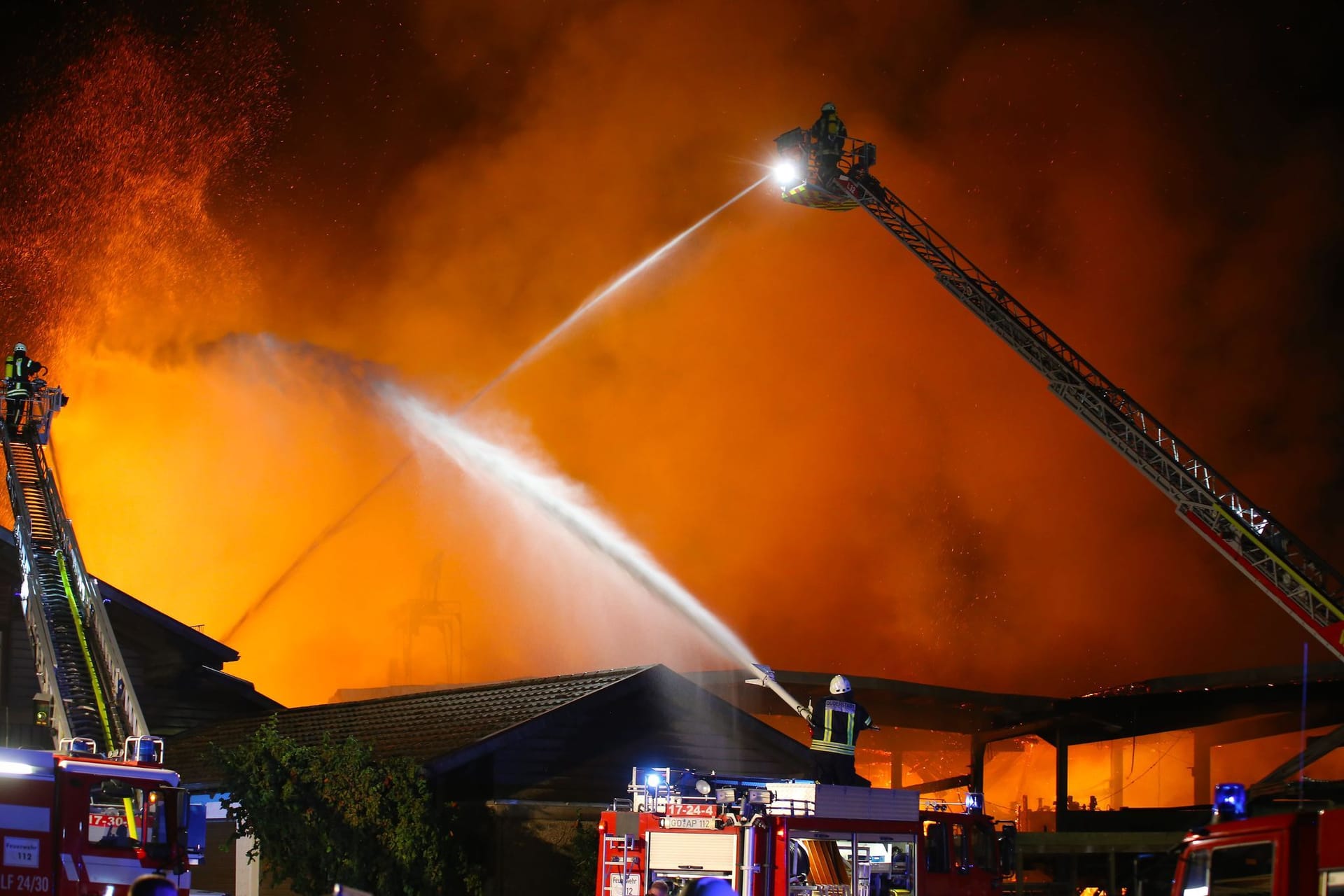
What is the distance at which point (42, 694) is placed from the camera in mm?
17203

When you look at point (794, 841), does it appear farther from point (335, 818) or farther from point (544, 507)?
point (544, 507)

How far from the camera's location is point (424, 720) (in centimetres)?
2100

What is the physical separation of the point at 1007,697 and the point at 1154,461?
399 inches

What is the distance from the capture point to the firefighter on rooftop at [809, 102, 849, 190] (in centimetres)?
2459

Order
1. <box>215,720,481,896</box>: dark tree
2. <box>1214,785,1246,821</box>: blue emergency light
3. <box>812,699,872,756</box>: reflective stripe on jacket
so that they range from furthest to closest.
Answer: <box>215,720,481,896</box>: dark tree → <box>812,699,872,756</box>: reflective stripe on jacket → <box>1214,785,1246,821</box>: blue emergency light

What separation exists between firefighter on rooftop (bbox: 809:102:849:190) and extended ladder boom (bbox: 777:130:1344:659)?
0.38ft

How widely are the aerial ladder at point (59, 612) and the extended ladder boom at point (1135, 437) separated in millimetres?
13041

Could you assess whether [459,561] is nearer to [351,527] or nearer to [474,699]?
[351,527]

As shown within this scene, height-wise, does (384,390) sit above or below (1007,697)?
above

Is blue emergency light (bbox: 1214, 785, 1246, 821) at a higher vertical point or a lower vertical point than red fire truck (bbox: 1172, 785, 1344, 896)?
higher

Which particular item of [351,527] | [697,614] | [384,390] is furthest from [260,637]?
[697,614]

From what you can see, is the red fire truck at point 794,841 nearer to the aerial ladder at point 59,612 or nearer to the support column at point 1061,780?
the aerial ladder at point 59,612

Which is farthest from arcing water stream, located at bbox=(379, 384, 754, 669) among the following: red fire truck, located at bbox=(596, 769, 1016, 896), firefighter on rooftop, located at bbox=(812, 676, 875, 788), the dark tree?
red fire truck, located at bbox=(596, 769, 1016, 896)

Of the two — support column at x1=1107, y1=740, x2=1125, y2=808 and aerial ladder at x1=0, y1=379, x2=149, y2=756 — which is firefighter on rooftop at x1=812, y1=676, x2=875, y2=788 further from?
support column at x1=1107, y1=740, x2=1125, y2=808
